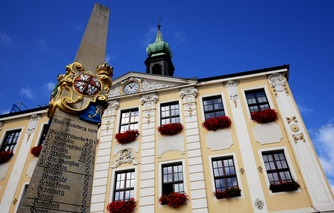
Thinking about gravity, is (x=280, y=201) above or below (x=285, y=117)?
below

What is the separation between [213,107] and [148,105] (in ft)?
11.8

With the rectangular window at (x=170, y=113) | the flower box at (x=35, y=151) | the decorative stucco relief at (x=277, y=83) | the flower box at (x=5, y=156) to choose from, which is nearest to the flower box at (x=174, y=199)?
the rectangular window at (x=170, y=113)

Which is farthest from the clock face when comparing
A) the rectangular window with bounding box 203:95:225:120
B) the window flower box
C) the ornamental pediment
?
the window flower box

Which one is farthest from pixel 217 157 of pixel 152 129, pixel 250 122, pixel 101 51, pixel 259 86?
pixel 101 51

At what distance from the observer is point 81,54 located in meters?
6.90

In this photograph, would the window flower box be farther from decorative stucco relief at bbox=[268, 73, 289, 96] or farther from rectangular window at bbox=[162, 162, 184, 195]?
decorative stucco relief at bbox=[268, 73, 289, 96]

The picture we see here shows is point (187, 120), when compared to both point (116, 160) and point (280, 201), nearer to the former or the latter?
point (116, 160)

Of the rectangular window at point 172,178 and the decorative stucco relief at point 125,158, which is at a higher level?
the decorative stucco relief at point 125,158

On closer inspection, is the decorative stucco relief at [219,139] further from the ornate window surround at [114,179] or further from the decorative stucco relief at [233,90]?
the ornate window surround at [114,179]

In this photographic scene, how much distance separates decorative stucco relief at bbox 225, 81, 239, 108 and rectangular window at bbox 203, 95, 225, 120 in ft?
2.02

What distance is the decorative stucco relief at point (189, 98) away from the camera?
46.3ft

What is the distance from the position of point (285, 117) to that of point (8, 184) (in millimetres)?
14380

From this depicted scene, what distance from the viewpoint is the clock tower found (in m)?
19.3

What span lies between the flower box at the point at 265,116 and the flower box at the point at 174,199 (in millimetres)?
4980
